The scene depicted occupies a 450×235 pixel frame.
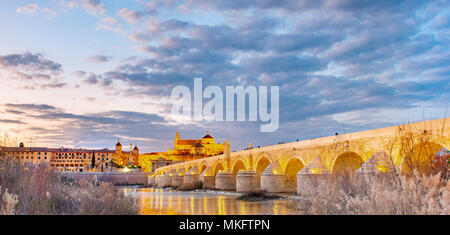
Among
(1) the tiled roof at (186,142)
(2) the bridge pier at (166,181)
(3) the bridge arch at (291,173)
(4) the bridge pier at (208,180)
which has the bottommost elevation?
(2) the bridge pier at (166,181)

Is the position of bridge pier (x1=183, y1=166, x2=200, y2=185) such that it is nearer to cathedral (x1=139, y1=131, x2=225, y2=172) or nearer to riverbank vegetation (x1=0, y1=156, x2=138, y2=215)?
riverbank vegetation (x1=0, y1=156, x2=138, y2=215)

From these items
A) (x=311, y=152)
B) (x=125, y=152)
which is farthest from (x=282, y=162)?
(x=125, y=152)

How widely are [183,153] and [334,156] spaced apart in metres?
99.6

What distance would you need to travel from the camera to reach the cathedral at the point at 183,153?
110 metres

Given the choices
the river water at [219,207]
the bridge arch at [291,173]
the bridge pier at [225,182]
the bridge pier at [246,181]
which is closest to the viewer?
the river water at [219,207]

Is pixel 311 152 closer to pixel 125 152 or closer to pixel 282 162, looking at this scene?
pixel 282 162

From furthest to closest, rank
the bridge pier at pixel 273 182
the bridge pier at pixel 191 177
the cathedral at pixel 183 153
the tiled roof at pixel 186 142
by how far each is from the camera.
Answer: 1. the tiled roof at pixel 186 142
2. the cathedral at pixel 183 153
3. the bridge pier at pixel 191 177
4. the bridge pier at pixel 273 182

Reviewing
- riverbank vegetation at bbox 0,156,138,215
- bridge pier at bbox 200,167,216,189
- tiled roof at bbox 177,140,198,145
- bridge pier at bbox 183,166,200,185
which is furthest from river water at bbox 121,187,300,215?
tiled roof at bbox 177,140,198,145

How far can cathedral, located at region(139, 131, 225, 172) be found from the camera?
110 m

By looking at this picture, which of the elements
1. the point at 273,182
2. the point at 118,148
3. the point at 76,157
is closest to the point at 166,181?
the point at 273,182

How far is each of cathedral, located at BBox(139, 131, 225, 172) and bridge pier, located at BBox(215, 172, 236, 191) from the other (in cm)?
7062

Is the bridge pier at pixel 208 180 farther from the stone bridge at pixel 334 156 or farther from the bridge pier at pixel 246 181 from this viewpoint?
the bridge pier at pixel 246 181

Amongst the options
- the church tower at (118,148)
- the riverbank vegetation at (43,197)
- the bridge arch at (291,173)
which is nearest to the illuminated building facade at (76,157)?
the church tower at (118,148)
